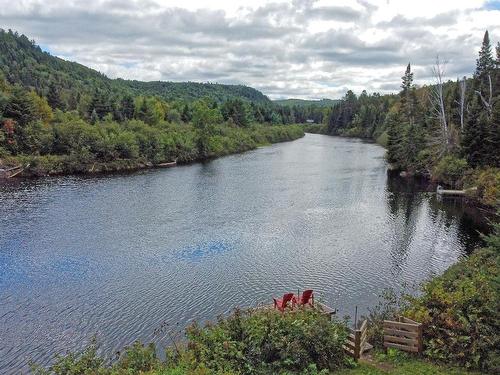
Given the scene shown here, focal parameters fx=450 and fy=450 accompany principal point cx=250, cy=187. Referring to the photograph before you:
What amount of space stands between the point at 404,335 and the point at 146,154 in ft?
238

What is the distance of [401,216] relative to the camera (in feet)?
151

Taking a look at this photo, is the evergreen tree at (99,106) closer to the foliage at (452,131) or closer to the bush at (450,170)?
the foliage at (452,131)

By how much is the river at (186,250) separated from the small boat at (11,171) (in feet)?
19.8

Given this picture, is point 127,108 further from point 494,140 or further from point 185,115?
point 494,140

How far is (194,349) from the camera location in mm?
16609

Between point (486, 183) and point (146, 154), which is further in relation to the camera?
point (146, 154)

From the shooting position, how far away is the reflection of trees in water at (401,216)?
111 feet

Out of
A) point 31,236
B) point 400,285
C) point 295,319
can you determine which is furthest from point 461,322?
point 31,236

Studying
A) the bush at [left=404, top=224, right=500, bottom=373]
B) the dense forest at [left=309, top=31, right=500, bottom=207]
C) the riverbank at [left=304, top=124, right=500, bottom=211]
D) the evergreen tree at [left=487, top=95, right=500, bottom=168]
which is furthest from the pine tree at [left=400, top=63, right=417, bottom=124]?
the bush at [left=404, top=224, right=500, bottom=373]

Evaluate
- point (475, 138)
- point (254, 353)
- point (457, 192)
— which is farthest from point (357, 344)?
point (475, 138)

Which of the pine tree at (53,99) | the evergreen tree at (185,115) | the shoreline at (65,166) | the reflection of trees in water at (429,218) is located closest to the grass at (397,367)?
the reflection of trees in water at (429,218)

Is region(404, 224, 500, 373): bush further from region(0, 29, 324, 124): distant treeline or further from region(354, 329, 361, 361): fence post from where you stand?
region(0, 29, 324, 124): distant treeline

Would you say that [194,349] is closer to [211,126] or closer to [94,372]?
[94,372]

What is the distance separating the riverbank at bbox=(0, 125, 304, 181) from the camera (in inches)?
2773
